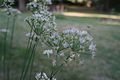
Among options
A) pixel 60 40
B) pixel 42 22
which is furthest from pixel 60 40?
pixel 42 22

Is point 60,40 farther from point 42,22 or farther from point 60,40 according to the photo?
point 42,22

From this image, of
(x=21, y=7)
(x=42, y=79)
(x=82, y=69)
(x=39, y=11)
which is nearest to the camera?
(x=42, y=79)

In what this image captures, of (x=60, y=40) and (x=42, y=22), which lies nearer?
(x=60, y=40)

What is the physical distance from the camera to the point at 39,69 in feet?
19.8

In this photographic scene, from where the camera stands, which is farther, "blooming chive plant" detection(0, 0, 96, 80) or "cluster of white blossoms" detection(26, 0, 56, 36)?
"cluster of white blossoms" detection(26, 0, 56, 36)

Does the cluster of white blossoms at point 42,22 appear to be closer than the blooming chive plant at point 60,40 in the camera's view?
No

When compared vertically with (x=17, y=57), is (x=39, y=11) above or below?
above

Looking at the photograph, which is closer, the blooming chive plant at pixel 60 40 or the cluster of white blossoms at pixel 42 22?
the blooming chive plant at pixel 60 40

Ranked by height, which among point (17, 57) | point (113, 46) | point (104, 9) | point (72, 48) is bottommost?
point (104, 9)

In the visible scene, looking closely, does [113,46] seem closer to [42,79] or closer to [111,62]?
Answer: [111,62]

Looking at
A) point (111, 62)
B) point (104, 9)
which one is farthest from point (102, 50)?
point (104, 9)

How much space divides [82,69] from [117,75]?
0.64 m

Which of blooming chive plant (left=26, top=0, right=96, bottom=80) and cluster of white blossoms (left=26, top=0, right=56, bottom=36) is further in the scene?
cluster of white blossoms (left=26, top=0, right=56, bottom=36)

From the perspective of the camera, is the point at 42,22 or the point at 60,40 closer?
Result: the point at 60,40
